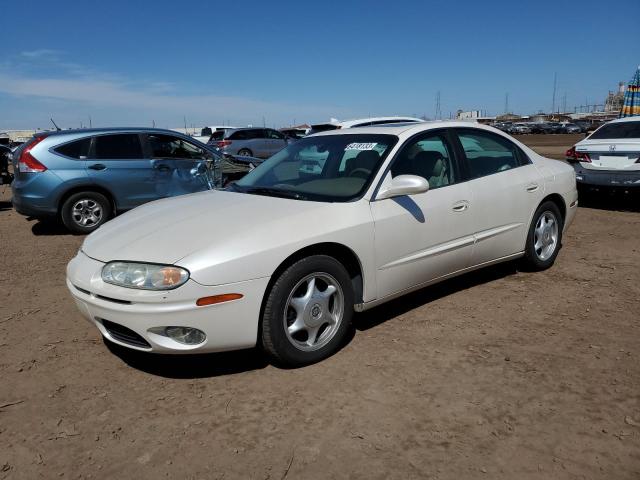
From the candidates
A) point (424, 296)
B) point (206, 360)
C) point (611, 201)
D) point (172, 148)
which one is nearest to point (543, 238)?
point (424, 296)

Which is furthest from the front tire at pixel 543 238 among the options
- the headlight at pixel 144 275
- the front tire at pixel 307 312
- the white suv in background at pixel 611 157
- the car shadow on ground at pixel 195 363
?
the white suv in background at pixel 611 157

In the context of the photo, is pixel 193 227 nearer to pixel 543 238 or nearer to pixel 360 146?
pixel 360 146

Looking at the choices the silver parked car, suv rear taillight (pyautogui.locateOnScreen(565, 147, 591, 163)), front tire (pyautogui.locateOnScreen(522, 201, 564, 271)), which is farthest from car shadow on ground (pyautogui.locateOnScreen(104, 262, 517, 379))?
the silver parked car

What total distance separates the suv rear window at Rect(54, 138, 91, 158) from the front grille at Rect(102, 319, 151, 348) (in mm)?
5217

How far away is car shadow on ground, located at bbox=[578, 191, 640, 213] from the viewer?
889 centimetres

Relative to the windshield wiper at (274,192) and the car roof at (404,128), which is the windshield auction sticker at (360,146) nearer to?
the car roof at (404,128)

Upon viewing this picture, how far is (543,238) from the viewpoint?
510 centimetres

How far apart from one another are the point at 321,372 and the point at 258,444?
2.58 feet

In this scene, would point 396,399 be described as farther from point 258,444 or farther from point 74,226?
point 74,226

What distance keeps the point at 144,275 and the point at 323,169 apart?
1723 mm

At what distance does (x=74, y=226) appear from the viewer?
299 inches

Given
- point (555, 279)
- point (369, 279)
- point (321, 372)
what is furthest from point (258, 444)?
point (555, 279)

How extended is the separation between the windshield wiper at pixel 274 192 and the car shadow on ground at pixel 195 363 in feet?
3.55

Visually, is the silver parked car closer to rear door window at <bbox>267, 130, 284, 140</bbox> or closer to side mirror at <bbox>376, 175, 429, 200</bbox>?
rear door window at <bbox>267, 130, 284, 140</bbox>
